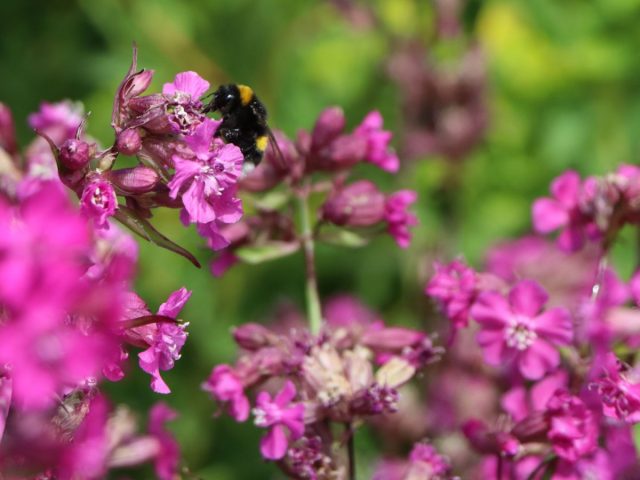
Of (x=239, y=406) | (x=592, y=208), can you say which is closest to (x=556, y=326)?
(x=592, y=208)

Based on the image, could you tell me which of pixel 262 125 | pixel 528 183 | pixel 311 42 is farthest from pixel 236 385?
pixel 311 42

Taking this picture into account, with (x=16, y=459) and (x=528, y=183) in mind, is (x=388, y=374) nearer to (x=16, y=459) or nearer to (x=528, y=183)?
(x=16, y=459)

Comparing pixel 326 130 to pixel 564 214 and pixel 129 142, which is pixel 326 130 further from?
pixel 129 142

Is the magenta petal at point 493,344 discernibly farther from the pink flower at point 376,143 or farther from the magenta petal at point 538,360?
the pink flower at point 376,143

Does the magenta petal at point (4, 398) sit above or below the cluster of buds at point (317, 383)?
above

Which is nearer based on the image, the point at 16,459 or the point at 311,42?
the point at 16,459

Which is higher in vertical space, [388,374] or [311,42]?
[388,374]

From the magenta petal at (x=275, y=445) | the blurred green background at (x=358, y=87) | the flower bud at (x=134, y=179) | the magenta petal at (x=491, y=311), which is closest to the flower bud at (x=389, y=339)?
the magenta petal at (x=491, y=311)
